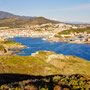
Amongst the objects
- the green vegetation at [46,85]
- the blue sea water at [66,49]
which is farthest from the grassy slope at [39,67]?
the blue sea water at [66,49]

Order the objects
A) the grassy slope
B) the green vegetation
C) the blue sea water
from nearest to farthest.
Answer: the green vegetation < the grassy slope < the blue sea water

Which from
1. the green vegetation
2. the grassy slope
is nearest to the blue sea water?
the grassy slope

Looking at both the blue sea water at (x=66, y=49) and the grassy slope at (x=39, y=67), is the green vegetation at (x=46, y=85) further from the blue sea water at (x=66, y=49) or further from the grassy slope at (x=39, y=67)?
the blue sea water at (x=66, y=49)

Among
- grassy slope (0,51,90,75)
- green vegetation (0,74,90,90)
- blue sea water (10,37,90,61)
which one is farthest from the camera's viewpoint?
blue sea water (10,37,90,61)

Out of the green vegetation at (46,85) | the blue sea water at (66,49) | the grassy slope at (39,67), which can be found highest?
the green vegetation at (46,85)

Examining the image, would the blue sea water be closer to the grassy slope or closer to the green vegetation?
the grassy slope

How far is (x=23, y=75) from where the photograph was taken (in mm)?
20672

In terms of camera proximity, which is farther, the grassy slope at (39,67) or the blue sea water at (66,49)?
the blue sea water at (66,49)

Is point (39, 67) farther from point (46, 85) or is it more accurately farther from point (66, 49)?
point (66, 49)

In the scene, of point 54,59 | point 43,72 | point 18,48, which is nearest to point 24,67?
point 43,72

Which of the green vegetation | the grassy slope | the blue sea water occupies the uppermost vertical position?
the green vegetation

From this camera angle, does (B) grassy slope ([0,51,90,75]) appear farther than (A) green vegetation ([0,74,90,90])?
Yes

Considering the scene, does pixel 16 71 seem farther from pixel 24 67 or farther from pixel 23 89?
pixel 23 89

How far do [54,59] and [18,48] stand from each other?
252 feet
